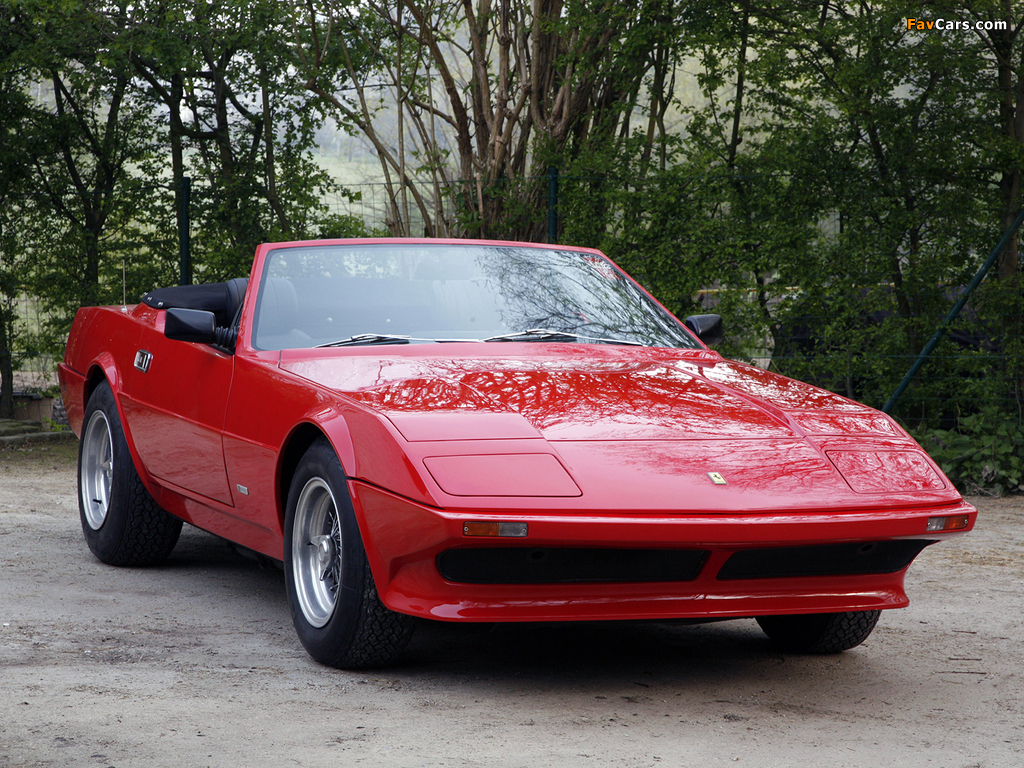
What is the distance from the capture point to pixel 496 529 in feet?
9.86

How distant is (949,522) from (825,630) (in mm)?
736

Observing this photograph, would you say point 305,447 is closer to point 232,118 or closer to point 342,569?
point 342,569

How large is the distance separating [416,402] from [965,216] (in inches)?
252

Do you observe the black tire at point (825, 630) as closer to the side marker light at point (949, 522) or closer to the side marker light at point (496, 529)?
the side marker light at point (949, 522)

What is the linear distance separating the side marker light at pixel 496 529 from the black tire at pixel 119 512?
105 inches

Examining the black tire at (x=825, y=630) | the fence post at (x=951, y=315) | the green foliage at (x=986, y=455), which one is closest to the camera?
the black tire at (x=825, y=630)

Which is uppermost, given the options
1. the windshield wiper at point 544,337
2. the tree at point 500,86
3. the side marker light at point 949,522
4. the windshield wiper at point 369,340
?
the tree at point 500,86

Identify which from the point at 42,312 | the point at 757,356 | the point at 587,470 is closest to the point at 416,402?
the point at 587,470

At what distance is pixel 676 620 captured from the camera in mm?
3379

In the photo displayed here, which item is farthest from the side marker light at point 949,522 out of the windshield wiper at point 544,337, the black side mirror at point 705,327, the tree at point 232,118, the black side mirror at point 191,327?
the tree at point 232,118

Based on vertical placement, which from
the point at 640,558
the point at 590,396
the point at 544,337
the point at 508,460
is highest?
the point at 544,337

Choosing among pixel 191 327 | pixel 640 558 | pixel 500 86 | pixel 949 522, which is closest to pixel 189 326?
pixel 191 327

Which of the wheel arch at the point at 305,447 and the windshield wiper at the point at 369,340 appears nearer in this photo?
the wheel arch at the point at 305,447

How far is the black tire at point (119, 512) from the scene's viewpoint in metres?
5.23
